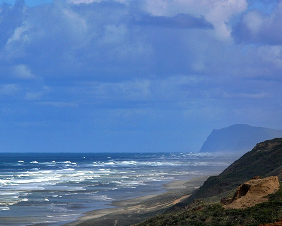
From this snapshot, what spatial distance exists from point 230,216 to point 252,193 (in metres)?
2.32

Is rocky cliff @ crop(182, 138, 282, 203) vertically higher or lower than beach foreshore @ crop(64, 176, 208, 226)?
higher

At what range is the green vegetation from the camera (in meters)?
18.7

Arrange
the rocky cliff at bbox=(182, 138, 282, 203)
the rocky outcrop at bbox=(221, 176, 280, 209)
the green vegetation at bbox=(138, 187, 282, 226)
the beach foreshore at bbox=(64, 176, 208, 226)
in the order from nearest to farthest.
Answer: the green vegetation at bbox=(138, 187, 282, 226), the rocky outcrop at bbox=(221, 176, 280, 209), the beach foreshore at bbox=(64, 176, 208, 226), the rocky cliff at bbox=(182, 138, 282, 203)

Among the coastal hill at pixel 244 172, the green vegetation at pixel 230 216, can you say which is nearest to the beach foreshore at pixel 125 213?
the coastal hill at pixel 244 172

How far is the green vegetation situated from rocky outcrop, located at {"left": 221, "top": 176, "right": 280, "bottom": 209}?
0.35 m

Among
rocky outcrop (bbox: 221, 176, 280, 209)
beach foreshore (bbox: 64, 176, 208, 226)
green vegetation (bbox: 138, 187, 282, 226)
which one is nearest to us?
green vegetation (bbox: 138, 187, 282, 226)

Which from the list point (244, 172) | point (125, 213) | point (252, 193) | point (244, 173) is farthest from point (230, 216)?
point (244, 172)

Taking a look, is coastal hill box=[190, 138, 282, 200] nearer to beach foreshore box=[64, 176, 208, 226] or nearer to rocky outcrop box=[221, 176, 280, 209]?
beach foreshore box=[64, 176, 208, 226]

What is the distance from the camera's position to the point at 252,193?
70.7 feet

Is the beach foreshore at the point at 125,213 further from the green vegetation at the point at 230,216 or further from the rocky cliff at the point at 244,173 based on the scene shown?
the green vegetation at the point at 230,216

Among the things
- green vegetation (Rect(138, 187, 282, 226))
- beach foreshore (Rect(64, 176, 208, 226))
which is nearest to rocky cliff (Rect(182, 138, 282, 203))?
beach foreshore (Rect(64, 176, 208, 226))

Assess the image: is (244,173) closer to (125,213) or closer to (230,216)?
(125,213)

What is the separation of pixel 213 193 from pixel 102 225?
31.7 ft

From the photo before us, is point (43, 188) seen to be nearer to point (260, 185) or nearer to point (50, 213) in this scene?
point (50, 213)
